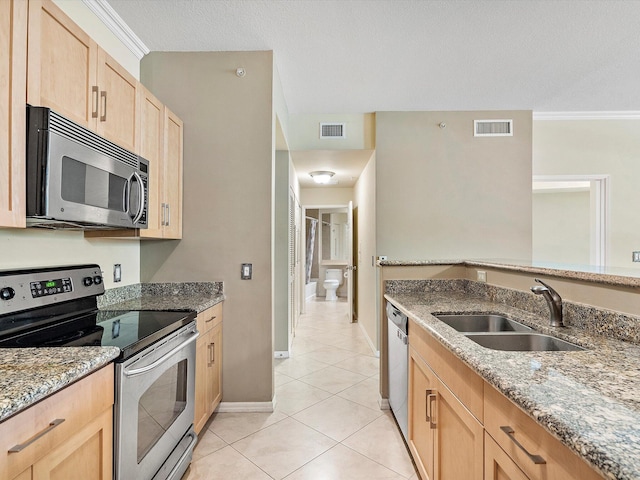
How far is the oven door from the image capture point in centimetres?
127

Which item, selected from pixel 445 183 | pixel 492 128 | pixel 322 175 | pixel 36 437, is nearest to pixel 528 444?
pixel 36 437

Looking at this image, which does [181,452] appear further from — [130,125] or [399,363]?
[130,125]

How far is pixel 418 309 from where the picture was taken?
6.29 ft

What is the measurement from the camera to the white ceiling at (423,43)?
2.18m

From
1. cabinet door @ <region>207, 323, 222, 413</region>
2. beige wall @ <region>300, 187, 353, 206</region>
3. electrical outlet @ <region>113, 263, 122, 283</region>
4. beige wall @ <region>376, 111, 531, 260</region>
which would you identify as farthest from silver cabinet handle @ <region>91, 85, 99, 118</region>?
beige wall @ <region>300, 187, 353, 206</region>

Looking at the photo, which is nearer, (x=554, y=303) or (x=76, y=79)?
(x=554, y=303)

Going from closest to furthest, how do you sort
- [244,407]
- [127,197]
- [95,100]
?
[95,100] < [127,197] < [244,407]

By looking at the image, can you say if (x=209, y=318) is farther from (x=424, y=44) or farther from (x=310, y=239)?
(x=310, y=239)

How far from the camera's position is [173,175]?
2.45 meters

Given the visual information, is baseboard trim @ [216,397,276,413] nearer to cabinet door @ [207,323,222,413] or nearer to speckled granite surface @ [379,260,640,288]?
cabinet door @ [207,323,222,413]

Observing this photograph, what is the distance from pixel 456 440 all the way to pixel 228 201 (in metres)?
2.07

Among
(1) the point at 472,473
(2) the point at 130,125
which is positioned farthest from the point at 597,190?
(2) the point at 130,125

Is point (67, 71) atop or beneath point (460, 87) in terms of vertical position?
beneath

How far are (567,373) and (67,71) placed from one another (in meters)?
2.18
